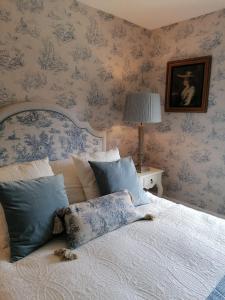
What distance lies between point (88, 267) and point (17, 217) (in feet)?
1.49

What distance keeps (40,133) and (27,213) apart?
0.86 metres

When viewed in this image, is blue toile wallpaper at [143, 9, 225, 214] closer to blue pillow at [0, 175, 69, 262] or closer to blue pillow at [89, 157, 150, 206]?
blue pillow at [89, 157, 150, 206]

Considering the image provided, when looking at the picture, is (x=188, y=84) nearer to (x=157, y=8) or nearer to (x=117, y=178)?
(x=157, y=8)

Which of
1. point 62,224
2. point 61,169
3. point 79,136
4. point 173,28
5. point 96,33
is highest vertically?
point 173,28

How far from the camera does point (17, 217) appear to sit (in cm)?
125

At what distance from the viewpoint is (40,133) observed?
1964 millimetres

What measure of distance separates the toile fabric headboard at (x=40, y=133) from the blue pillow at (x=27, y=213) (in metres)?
0.57

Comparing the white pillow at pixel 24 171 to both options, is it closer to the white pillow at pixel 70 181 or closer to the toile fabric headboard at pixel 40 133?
the white pillow at pixel 70 181

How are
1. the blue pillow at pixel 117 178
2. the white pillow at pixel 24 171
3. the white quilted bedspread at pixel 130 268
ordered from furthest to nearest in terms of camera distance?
the blue pillow at pixel 117 178, the white pillow at pixel 24 171, the white quilted bedspread at pixel 130 268

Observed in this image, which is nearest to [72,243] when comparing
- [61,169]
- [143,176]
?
[61,169]

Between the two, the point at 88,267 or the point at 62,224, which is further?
the point at 62,224

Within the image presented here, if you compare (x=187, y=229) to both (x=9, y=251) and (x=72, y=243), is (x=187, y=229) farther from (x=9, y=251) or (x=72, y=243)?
(x=9, y=251)

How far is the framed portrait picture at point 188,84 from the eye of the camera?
2.40 metres

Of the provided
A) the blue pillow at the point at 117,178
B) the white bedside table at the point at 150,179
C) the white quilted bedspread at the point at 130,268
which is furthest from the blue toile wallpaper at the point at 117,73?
the white quilted bedspread at the point at 130,268
